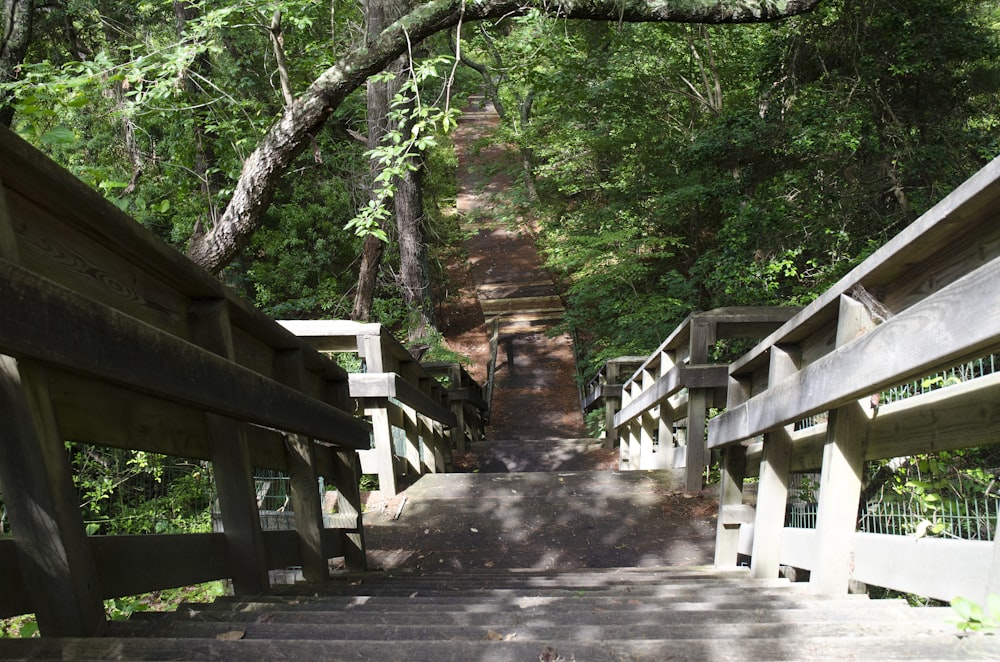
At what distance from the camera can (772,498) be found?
138 inches

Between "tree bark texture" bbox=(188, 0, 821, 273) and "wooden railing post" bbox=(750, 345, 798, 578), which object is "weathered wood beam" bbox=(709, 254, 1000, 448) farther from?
"tree bark texture" bbox=(188, 0, 821, 273)

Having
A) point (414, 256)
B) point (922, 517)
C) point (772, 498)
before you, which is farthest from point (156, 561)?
point (414, 256)

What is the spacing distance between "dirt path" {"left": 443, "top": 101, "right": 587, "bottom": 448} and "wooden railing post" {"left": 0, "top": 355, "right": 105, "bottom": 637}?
14.5 m

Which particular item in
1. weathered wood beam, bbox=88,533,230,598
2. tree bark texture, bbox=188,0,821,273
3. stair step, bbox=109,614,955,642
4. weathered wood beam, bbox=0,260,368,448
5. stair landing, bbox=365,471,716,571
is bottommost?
stair landing, bbox=365,471,716,571

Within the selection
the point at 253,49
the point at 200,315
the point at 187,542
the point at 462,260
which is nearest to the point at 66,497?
the point at 187,542

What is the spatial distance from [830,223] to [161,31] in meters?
12.3

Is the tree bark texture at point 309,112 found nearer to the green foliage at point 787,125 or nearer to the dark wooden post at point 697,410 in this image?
the green foliage at point 787,125

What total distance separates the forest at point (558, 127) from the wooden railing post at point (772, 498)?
11.9ft

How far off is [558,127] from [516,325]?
6.20 m

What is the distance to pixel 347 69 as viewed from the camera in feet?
19.8

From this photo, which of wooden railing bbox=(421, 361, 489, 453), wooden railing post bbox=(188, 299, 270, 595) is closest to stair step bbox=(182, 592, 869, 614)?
wooden railing post bbox=(188, 299, 270, 595)

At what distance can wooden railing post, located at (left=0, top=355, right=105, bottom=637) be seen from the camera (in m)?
1.72

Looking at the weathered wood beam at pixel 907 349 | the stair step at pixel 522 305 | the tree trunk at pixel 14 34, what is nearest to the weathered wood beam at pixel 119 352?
the weathered wood beam at pixel 907 349

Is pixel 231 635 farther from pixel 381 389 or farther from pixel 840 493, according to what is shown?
pixel 381 389
